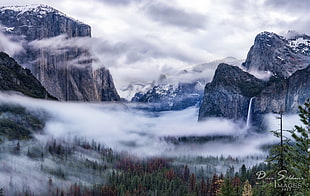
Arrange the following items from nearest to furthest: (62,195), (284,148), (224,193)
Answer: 1. (284,148)
2. (224,193)
3. (62,195)

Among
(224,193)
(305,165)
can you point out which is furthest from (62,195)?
(305,165)

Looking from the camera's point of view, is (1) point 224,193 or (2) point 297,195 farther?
(1) point 224,193

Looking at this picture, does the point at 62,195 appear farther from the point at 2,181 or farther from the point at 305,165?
the point at 305,165

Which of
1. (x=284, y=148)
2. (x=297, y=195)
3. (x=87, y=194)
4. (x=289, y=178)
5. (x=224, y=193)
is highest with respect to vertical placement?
(x=284, y=148)

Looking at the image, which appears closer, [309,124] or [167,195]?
[309,124]

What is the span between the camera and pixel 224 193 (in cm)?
6594

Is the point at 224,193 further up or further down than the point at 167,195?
further up

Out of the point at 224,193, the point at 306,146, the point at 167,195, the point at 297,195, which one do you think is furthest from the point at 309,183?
the point at 167,195

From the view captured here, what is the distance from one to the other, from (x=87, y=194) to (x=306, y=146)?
170705 mm

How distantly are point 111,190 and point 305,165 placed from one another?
545ft

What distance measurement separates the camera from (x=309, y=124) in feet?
144

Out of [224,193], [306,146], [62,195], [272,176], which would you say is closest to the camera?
[272,176]

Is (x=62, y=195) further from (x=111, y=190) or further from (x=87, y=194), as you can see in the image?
(x=111, y=190)

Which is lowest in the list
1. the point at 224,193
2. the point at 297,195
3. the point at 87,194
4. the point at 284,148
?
the point at 87,194
